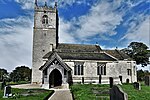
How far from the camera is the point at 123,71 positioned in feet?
136

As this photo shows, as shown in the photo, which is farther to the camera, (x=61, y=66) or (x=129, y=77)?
(x=129, y=77)

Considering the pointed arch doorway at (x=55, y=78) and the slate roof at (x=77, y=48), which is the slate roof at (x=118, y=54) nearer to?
the slate roof at (x=77, y=48)

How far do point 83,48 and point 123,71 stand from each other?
10858 mm

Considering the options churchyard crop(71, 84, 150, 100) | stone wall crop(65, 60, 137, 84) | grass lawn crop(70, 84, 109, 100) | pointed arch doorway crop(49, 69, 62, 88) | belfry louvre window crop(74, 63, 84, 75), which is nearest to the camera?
churchyard crop(71, 84, 150, 100)

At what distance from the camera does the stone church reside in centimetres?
3812

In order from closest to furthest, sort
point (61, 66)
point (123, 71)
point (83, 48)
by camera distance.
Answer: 1. point (61, 66)
2. point (123, 71)
3. point (83, 48)

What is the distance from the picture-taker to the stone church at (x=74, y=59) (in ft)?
125

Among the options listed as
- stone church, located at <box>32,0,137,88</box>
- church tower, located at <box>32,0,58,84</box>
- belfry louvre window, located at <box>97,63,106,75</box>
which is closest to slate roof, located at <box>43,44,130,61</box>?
stone church, located at <box>32,0,137,88</box>

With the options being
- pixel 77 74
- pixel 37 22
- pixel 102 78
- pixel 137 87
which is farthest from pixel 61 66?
pixel 37 22

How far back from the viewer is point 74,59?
38.2 metres

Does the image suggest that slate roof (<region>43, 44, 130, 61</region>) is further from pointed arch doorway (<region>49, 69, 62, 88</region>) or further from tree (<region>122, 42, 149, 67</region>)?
tree (<region>122, 42, 149, 67</region>)

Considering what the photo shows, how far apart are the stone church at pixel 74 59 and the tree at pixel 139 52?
15504mm

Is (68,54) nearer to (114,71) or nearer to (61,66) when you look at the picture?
(61,66)

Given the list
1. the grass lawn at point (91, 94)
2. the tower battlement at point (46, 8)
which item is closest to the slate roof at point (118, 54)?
the tower battlement at point (46, 8)
